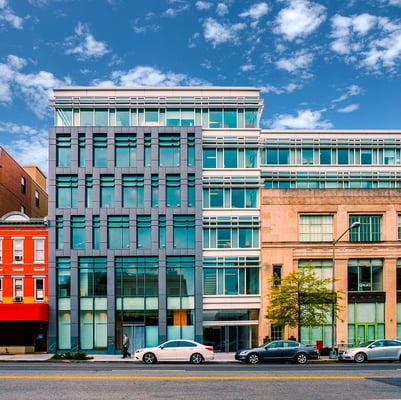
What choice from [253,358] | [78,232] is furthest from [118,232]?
[253,358]

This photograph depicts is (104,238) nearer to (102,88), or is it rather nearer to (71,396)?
(102,88)

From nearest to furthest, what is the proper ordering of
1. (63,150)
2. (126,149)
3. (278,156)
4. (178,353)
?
1. (178,353)
2. (63,150)
3. (126,149)
4. (278,156)

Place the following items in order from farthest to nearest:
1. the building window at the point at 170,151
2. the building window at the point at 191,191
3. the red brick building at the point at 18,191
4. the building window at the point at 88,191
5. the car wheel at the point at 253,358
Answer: the red brick building at the point at 18,191 < the building window at the point at 170,151 < the building window at the point at 191,191 < the building window at the point at 88,191 < the car wheel at the point at 253,358

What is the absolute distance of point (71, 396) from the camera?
15.8 m

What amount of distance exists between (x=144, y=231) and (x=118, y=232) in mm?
2078

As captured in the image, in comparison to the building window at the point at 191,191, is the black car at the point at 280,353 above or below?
below

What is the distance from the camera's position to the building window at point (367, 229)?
4056cm

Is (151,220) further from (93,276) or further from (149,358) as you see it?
(149,358)

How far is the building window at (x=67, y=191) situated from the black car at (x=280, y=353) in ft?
63.6

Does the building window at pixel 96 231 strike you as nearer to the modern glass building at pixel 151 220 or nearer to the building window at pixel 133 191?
the modern glass building at pixel 151 220

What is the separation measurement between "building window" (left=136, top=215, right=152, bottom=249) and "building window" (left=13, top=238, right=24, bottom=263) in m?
9.14

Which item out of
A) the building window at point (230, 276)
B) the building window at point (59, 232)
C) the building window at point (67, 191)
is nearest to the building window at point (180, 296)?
the building window at point (230, 276)

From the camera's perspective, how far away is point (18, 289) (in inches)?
1544

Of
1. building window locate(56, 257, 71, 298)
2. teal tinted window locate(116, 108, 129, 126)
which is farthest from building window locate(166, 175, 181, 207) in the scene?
building window locate(56, 257, 71, 298)
